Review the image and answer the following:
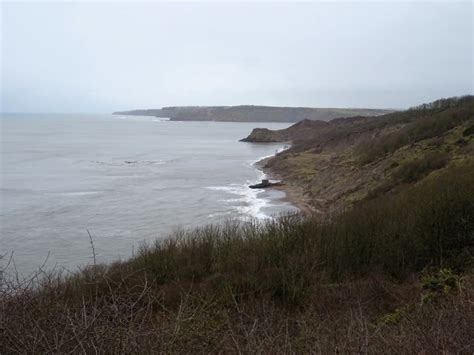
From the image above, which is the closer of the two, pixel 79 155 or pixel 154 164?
pixel 154 164

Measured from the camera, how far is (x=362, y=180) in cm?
2466

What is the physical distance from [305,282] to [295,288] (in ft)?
1.60

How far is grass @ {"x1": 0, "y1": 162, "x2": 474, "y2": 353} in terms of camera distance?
6.05 m

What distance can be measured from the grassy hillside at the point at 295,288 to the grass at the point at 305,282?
0.03 m

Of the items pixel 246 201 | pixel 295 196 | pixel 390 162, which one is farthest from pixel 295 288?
pixel 295 196

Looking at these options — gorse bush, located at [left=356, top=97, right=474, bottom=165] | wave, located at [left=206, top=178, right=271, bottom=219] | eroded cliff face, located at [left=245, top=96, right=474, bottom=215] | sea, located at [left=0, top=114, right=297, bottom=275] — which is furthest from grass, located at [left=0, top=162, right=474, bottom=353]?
gorse bush, located at [left=356, top=97, right=474, bottom=165]

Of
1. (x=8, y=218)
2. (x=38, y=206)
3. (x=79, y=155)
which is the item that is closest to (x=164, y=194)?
(x=38, y=206)

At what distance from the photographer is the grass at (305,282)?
6.05 m

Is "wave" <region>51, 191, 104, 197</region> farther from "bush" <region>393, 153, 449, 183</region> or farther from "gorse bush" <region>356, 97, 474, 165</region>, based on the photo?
"bush" <region>393, 153, 449, 183</region>

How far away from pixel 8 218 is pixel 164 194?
10184mm

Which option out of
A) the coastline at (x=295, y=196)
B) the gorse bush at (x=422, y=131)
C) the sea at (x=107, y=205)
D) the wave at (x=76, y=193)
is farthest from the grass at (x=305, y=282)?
the wave at (x=76, y=193)

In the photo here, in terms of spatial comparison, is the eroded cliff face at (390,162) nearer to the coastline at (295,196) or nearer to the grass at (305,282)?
the coastline at (295,196)

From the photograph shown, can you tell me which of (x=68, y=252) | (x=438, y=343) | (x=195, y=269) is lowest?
(x=68, y=252)

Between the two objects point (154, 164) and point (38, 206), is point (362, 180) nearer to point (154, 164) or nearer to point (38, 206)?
point (38, 206)
